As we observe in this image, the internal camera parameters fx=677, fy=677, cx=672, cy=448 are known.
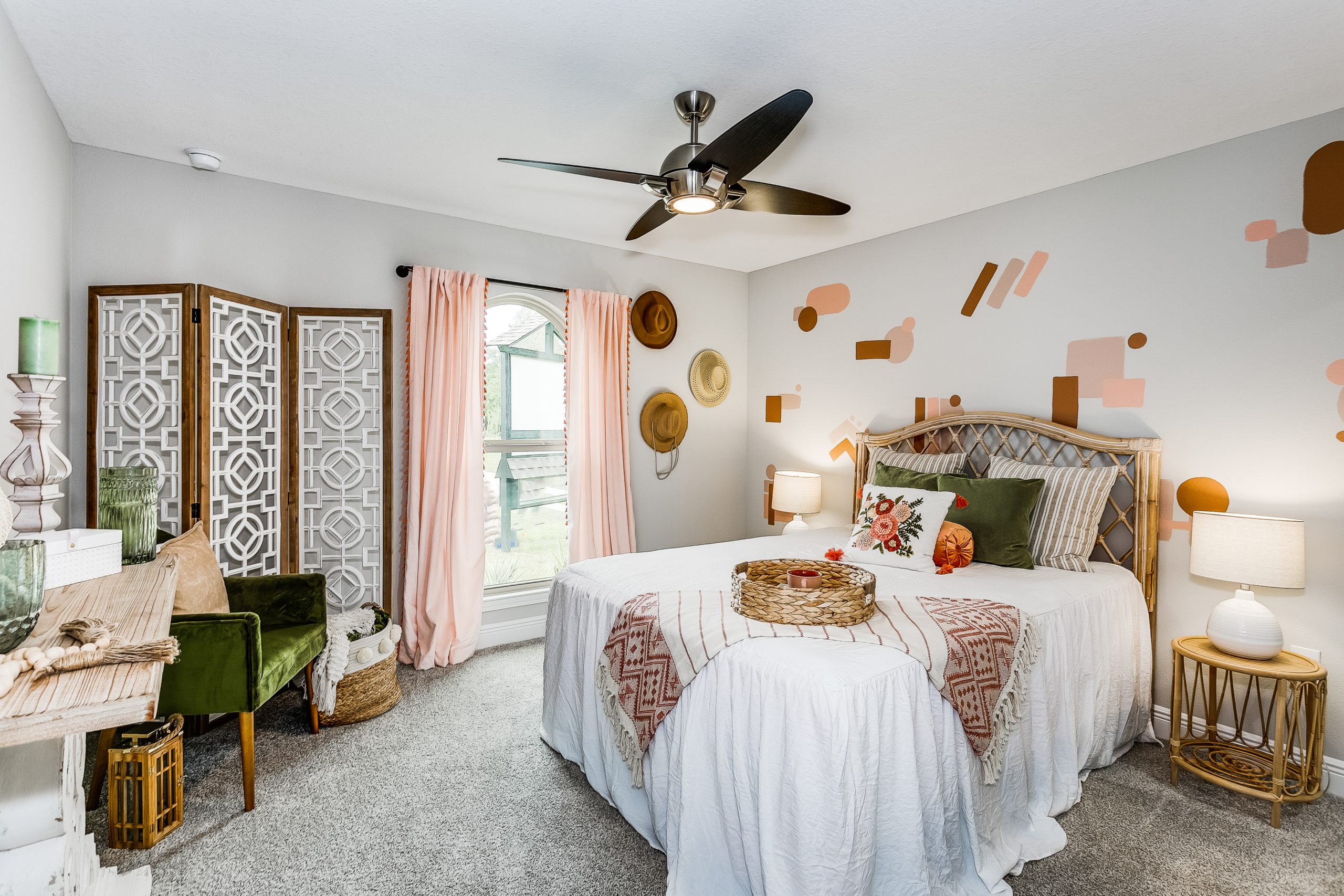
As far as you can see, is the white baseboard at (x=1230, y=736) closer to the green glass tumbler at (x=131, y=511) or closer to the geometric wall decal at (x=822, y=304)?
the geometric wall decal at (x=822, y=304)

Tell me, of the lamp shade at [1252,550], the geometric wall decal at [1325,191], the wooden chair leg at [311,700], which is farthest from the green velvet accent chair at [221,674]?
the geometric wall decal at [1325,191]

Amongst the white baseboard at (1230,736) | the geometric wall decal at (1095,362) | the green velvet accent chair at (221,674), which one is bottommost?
the white baseboard at (1230,736)

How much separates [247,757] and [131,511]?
0.91 m

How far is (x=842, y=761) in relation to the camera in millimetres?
1586

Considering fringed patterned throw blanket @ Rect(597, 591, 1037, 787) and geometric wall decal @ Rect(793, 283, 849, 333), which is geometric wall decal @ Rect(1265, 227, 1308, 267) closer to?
fringed patterned throw blanket @ Rect(597, 591, 1037, 787)

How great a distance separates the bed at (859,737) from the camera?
5.31 ft

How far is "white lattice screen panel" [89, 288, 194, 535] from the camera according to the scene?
290 cm

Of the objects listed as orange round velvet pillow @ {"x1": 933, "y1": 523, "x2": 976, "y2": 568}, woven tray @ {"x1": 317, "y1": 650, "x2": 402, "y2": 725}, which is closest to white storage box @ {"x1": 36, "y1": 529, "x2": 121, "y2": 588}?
woven tray @ {"x1": 317, "y1": 650, "x2": 402, "y2": 725}

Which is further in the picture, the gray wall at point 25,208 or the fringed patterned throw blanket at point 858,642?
the gray wall at point 25,208

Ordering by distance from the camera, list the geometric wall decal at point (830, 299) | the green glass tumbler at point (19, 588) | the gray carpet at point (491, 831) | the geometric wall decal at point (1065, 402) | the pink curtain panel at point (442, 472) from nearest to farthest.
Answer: the green glass tumbler at point (19, 588) < the gray carpet at point (491, 831) < the geometric wall decal at point (1065, 402) < the pink curtain panel at point (442, 472) < the geometric wall decal at point (830, 299)

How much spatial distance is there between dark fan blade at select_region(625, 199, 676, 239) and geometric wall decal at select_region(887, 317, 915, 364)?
1.85m

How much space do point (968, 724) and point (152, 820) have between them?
2475 millimetres

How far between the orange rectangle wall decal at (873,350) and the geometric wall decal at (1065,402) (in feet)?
3.32

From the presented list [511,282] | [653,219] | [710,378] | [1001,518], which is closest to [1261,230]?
[1001,518]
